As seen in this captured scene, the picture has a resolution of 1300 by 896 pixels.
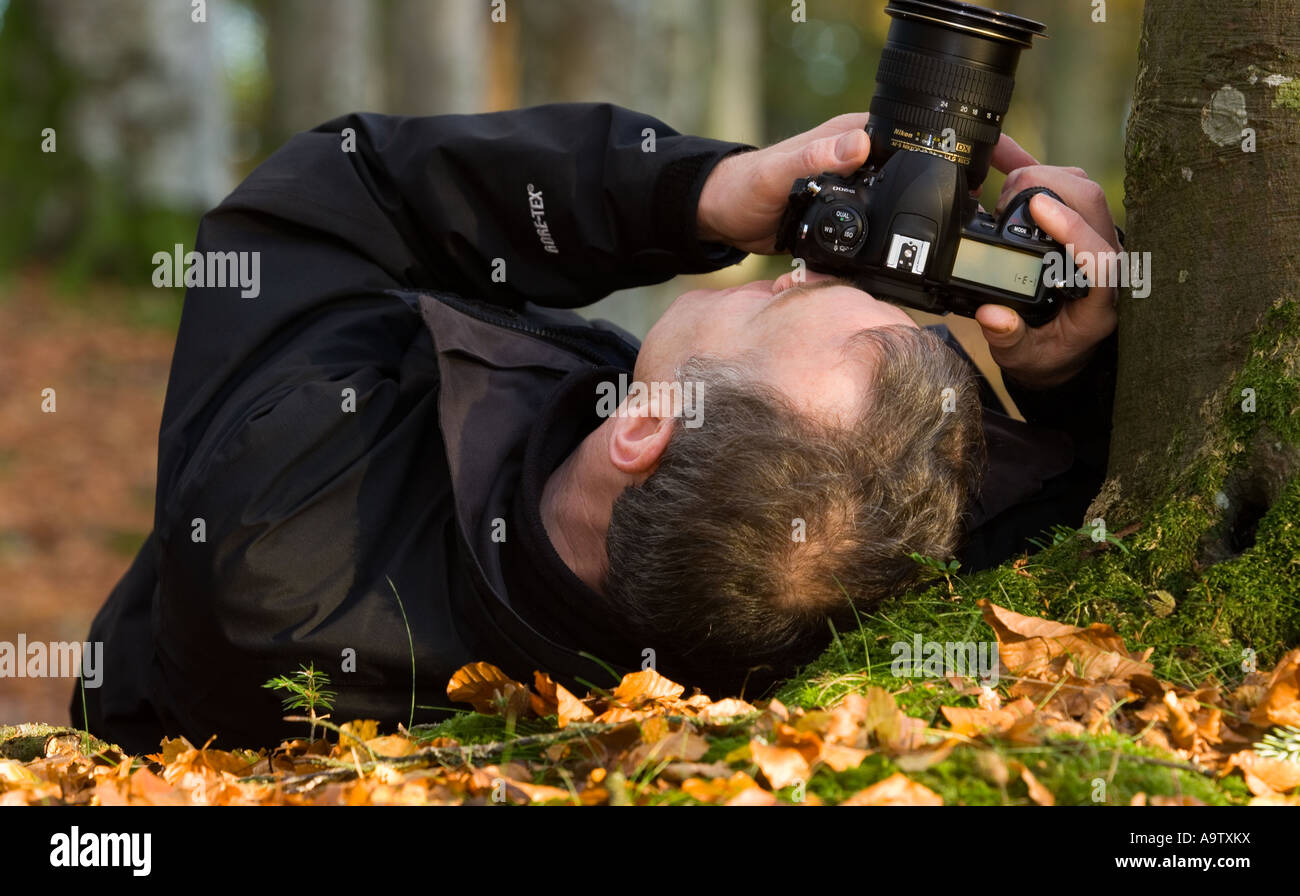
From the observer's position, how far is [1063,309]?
9.50 feet

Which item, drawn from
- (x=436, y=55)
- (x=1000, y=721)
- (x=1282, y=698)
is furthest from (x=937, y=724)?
(x=436, y=55)

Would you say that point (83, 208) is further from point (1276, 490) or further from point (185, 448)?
point (1276, 490)

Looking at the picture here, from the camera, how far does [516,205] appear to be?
3.47 metres

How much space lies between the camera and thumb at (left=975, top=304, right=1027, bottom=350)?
2844 millimetres

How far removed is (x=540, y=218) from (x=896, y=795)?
7.05 feet

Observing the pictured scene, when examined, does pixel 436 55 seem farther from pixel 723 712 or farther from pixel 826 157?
pixel 723 712

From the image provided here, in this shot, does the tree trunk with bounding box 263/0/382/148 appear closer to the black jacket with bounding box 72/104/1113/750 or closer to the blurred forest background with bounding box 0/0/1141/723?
the blurred forest background with bounding box 0/0/1141/723

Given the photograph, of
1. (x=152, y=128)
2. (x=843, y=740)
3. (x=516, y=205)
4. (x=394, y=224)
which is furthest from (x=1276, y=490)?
(x=152, y=128)

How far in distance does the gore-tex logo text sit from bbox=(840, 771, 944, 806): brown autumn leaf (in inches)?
82.2

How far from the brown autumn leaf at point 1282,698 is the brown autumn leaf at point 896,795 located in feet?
2.04

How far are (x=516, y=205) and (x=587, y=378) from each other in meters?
0.65

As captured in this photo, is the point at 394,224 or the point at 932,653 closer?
the point at 932,653

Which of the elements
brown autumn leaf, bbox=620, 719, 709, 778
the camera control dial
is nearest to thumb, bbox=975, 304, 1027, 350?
the camera control dial

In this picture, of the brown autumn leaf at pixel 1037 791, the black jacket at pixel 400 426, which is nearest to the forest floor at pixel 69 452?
the black jacket at pixel 400 426
